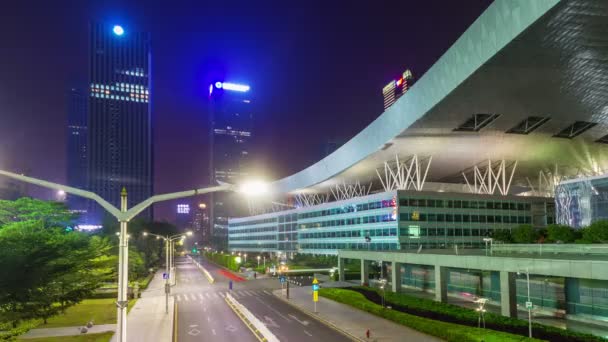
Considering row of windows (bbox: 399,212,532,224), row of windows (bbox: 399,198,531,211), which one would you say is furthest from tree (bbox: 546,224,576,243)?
row of windows (bbox: 399,198,531,211)

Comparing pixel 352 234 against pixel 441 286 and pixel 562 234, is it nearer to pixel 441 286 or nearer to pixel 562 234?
pixel 562 234

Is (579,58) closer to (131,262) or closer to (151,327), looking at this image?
(151,327)

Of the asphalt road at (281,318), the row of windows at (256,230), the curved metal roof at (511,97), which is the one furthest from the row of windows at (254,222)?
the asphalt road at (281,318)

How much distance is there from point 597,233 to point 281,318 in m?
32.1

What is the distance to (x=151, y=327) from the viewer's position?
37094mm

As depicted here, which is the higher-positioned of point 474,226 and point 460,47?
point 460,47

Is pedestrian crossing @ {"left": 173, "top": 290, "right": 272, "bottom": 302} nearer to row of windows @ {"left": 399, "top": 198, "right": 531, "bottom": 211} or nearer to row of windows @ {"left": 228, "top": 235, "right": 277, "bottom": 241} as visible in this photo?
row of windows @ {"left": 399, "top": 198, "right": 531, "bottom": 211}

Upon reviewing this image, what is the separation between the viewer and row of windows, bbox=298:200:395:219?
264 ft

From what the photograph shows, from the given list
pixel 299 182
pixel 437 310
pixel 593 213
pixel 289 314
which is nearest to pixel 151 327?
pixel 289 314

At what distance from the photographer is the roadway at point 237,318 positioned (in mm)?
33656

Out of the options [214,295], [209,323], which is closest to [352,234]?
[214,295]

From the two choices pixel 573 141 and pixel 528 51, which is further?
pixel 573 141

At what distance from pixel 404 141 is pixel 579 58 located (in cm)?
2877

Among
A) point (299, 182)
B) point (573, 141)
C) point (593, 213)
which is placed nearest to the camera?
point (593, 213)
